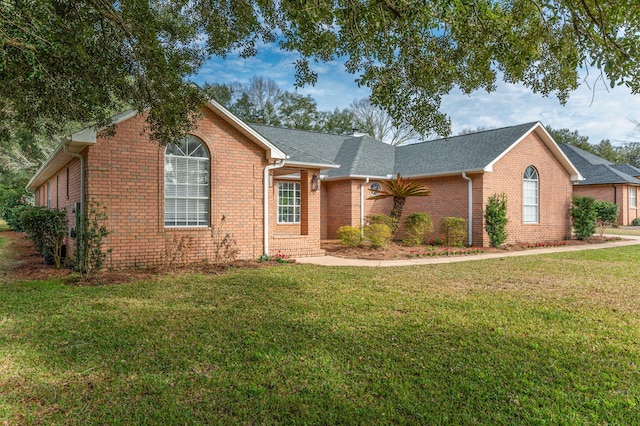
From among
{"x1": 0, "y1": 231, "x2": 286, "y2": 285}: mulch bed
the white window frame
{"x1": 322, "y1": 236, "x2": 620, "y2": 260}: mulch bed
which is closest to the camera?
{"x1": 0, "y1": 231, "x2": 286, "y2": 285}: mulch bed

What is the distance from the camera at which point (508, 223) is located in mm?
16344

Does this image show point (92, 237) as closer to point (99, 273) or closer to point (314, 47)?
point (99, 273)

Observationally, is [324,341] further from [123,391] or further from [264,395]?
[123,391]

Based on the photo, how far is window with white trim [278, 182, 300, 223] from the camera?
1719cm

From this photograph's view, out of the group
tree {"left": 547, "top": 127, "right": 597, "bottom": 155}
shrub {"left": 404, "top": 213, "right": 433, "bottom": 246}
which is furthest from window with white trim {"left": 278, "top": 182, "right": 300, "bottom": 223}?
tree {"left": 547, "top": 127, "right": 597, "bottom": 155}

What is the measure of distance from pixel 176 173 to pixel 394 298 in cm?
659

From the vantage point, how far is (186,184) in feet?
34.5

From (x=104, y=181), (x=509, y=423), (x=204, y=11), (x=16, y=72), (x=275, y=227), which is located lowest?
(x=509, y=423)

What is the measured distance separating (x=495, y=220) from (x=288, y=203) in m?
8.37

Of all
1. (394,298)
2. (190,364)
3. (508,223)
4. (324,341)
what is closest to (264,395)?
(190,364)

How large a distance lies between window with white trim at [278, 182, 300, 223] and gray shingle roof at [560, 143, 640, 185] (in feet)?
77.7

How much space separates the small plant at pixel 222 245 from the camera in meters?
10.8

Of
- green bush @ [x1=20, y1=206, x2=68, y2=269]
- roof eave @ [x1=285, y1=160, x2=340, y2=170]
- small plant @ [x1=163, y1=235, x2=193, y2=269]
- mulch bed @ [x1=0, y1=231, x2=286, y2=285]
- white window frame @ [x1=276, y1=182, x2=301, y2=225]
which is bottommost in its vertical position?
mulch bed @ [x1=0, y1=231, x2=286, y2=285]

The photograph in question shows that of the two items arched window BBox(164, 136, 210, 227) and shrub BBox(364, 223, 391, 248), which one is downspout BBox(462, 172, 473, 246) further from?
arched window BBox(164, 136, 210, 227)
